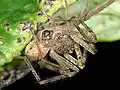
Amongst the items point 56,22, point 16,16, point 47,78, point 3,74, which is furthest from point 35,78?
point 16,16

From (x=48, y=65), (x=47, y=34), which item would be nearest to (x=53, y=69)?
(x=48, y=65)

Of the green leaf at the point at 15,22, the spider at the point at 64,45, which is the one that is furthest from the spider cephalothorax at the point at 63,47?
the green leaf at the point at 15,22

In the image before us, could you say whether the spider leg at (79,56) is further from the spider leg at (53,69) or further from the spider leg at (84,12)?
the spider leg at (84,12)

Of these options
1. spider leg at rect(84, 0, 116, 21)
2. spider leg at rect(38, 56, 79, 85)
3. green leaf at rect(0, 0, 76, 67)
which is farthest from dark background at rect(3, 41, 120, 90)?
green leaf at rect(0, 0, 76, 67)

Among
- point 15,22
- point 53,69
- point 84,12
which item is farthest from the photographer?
point 53,69

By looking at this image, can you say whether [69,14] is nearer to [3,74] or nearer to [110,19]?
[110,19]

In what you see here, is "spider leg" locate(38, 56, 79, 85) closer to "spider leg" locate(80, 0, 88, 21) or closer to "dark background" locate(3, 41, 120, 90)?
"dark background" locate(3, 41, 120, 90)

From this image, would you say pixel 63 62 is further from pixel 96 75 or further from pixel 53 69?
pixel 96 75

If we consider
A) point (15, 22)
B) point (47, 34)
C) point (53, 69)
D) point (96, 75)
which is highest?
point (15, 22)
